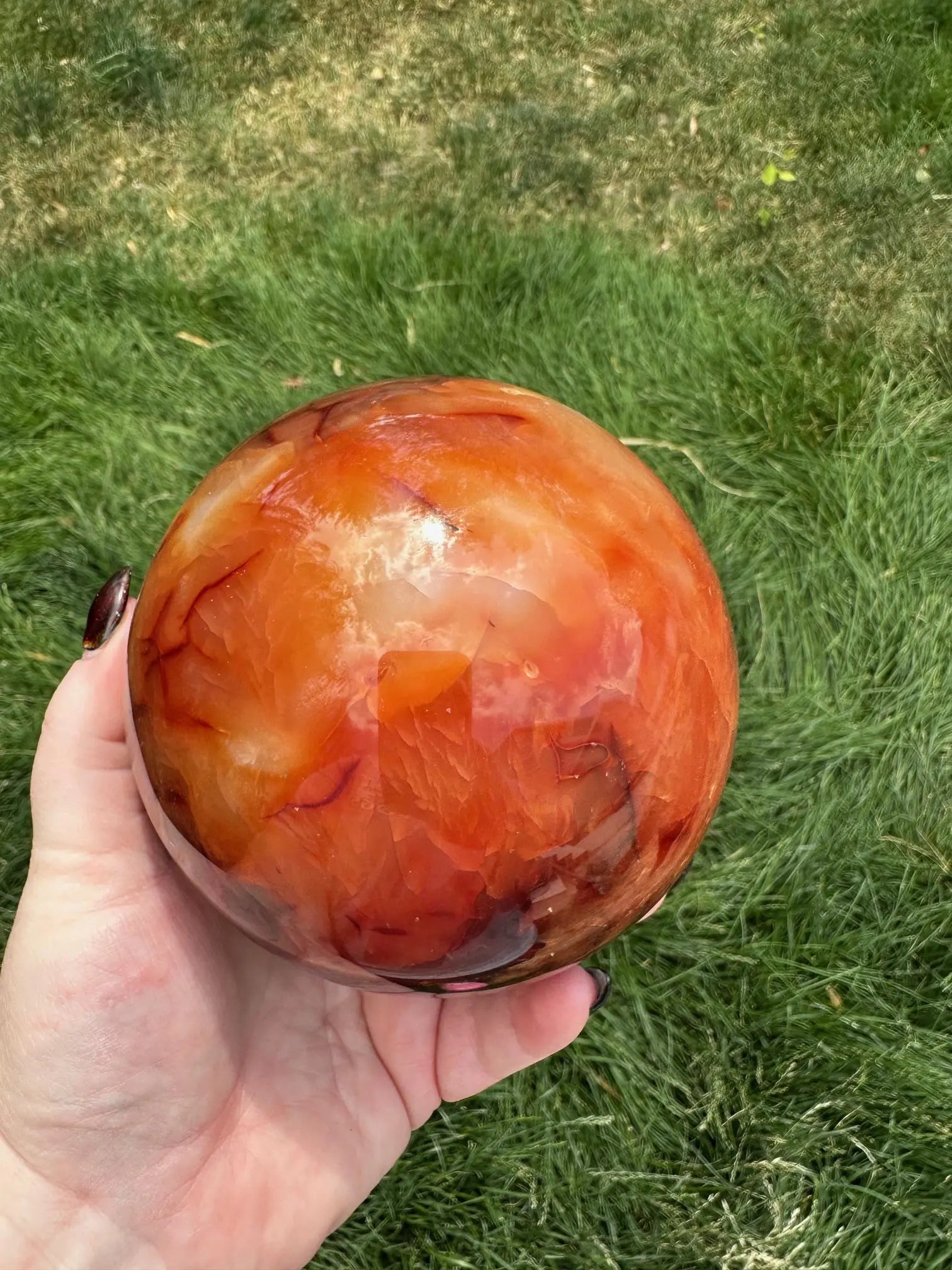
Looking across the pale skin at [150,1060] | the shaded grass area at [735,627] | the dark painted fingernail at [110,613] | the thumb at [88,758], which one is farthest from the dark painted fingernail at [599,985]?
the dark painted fingernail at [110,613]

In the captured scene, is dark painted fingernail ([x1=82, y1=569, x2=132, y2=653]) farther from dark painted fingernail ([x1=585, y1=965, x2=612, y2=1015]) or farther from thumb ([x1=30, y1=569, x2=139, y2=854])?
dark painted fingernail ([x1=585, y1=965, x2=612, y2=1015])

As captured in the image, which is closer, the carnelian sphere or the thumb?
the carnelian sphere

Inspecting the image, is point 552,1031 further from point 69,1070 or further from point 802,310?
point 802,310

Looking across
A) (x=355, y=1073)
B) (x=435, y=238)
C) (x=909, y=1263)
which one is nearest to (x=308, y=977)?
(x=355, y=1073)

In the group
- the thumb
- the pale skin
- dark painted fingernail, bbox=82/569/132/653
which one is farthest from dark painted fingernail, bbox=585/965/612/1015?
dark painted fingernail, bbox=82/569/132/653

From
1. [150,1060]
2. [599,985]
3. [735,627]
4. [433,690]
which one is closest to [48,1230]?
[150,1060]
